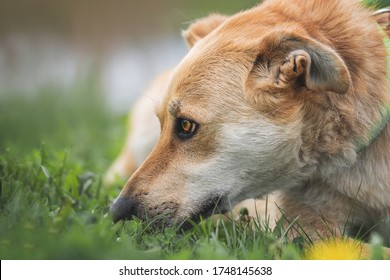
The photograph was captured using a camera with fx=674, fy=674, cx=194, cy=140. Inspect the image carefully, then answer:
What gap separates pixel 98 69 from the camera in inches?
328

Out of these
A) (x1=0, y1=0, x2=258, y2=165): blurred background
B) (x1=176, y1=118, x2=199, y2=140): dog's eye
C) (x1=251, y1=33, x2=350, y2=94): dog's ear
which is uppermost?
(x1=251, y1=33, x2=350, y2=94): dog's ear

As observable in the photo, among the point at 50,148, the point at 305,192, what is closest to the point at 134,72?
the point at 50,148

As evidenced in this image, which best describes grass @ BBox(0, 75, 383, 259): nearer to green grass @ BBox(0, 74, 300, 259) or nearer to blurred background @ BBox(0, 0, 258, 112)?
green grass @ BBox(0, 74, 300, 259)

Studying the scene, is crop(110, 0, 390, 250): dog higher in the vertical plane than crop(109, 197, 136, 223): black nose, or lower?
higher

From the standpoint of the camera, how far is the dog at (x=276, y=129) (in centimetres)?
318

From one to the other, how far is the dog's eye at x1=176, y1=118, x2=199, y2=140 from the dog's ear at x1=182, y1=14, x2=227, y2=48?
0.91m

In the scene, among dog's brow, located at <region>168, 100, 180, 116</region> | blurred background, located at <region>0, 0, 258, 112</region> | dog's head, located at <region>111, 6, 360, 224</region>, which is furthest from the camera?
blurred background, located at <region>0, 0, 258, 112</region>

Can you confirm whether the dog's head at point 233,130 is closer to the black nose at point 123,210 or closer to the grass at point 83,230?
the black nose at point 123,210

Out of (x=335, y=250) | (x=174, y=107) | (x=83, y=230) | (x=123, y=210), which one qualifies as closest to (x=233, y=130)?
(x=174, y=107)

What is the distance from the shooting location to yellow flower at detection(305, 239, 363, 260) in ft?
9.07

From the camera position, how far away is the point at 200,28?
4109 millimetres

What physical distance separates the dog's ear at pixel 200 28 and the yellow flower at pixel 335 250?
1625mm

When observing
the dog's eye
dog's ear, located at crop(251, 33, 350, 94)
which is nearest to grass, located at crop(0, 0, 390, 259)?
the dog's eye

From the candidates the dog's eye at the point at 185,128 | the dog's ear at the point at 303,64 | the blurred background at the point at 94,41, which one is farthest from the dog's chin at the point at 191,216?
the blurred background at the point at 94,41
